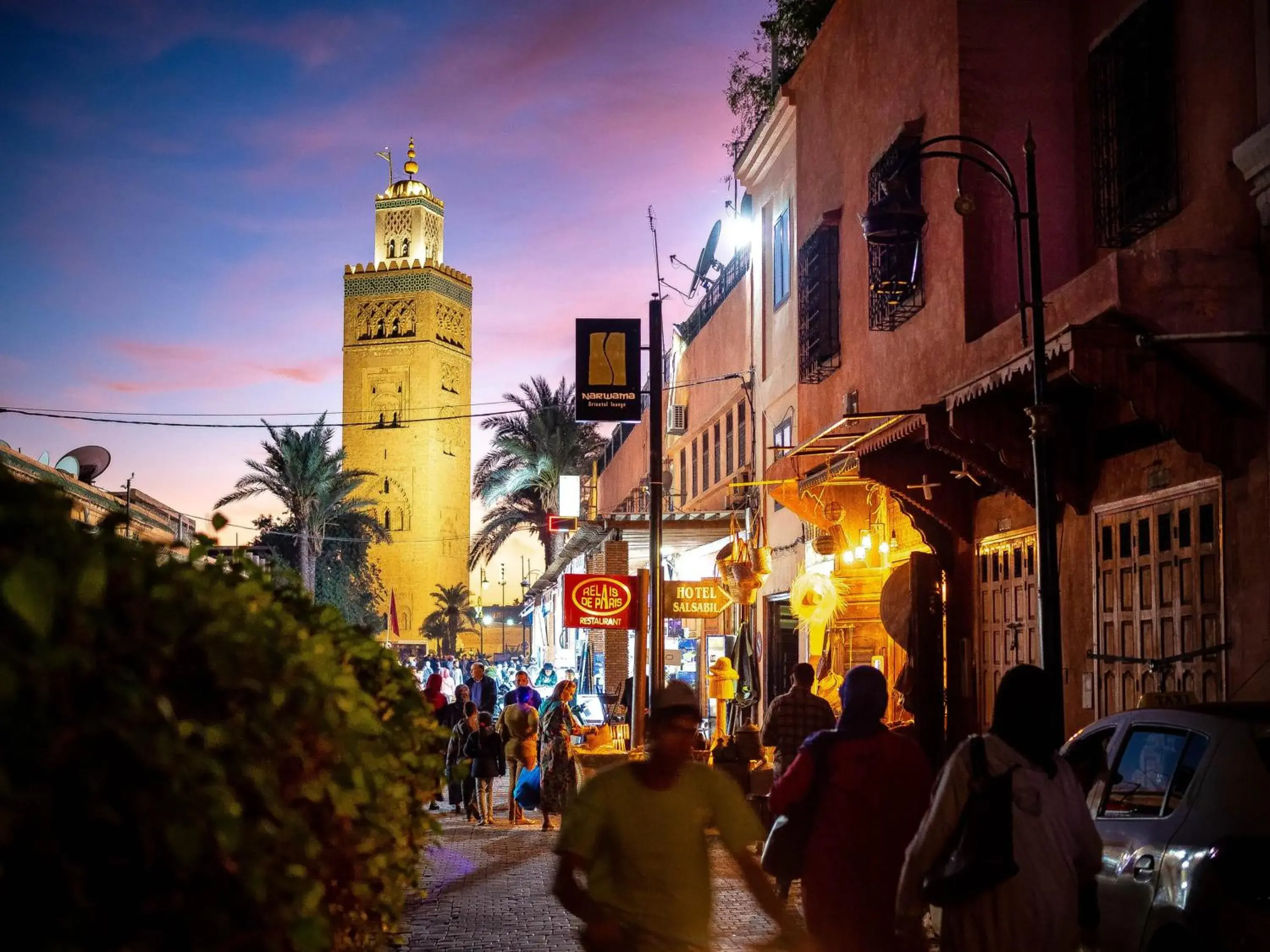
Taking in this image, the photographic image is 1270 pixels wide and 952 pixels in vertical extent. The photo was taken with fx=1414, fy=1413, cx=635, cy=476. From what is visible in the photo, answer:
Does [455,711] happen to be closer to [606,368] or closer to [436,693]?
[436,693]

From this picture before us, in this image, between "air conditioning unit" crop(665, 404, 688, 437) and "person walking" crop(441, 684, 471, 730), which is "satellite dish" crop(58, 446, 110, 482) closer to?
"air conditioning unit" crop(665, 404, 688, 437)

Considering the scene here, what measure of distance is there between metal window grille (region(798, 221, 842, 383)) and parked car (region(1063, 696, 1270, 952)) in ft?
42.3

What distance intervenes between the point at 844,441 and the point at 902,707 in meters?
3.18

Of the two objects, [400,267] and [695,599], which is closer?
[695,599]

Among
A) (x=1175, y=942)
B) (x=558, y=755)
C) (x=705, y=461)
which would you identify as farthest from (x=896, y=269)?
(x=705, y=461)

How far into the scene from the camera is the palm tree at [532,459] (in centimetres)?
5103

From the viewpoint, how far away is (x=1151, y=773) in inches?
264

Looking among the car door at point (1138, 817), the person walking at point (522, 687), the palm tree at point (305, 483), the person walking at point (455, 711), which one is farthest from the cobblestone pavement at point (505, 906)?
the palm tree at point (305, 483)

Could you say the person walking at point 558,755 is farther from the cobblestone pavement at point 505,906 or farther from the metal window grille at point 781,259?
the metal window grille at point 781,259

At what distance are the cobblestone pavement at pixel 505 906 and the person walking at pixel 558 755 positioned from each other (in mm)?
1217

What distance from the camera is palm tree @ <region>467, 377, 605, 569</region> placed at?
5103cm

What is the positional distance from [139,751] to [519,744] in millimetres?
16240

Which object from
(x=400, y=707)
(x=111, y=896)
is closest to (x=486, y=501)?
(x=400, y=707)

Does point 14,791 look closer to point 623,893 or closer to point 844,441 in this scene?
point 623,893
